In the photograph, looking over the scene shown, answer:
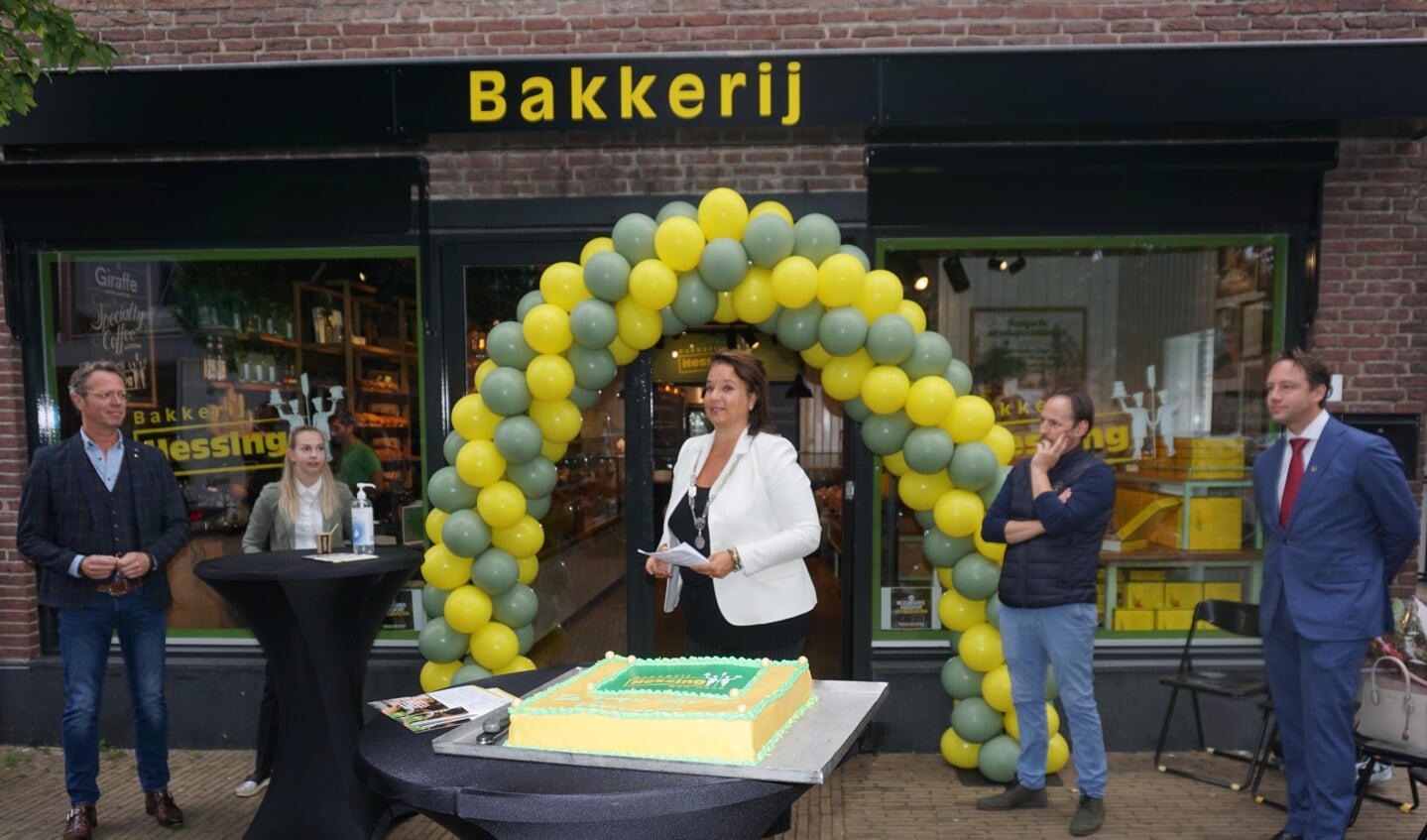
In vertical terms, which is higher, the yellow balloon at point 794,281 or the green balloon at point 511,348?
the yellow balloon at point 794,281

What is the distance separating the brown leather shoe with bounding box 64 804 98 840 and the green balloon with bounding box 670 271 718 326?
145 inches

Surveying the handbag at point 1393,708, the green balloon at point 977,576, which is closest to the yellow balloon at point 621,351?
the green balloon at point 977,576

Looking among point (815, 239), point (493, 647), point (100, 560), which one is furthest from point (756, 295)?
point (100, 560)

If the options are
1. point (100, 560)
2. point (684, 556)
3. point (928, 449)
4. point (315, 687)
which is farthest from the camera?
point (928, 449)

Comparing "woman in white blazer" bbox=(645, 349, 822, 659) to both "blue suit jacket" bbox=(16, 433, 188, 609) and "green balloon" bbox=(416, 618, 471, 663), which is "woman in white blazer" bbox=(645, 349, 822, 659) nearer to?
"green balloon" bbox=(416, 618, 471, 663)

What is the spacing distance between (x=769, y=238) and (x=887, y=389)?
93 cm

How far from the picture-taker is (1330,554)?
359cm

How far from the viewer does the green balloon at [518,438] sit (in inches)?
168

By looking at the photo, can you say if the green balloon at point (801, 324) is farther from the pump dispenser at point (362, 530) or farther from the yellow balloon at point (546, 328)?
the pump dispenser at point (362, 530)

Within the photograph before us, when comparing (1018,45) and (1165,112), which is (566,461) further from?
(1165,112)

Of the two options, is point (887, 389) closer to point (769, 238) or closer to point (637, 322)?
point (769, 238)

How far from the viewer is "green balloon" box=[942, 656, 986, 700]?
181 inches

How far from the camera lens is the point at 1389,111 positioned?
15.1 ft

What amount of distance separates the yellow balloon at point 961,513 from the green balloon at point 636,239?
1926mm
